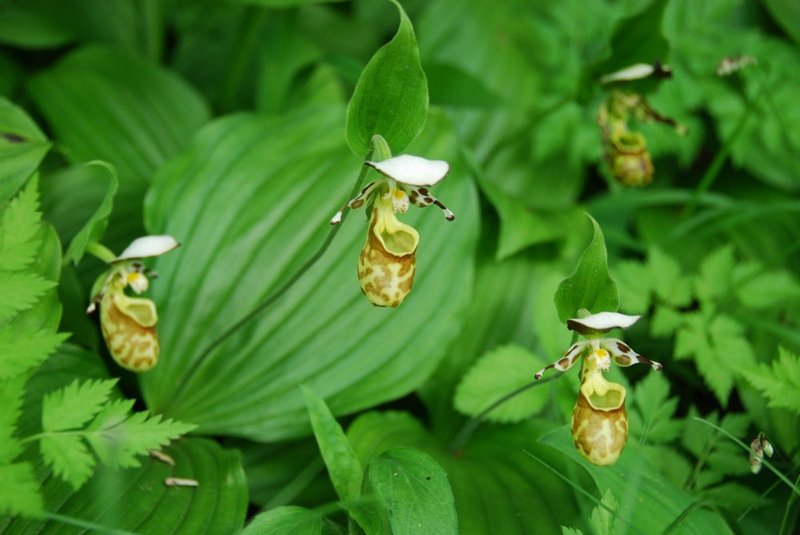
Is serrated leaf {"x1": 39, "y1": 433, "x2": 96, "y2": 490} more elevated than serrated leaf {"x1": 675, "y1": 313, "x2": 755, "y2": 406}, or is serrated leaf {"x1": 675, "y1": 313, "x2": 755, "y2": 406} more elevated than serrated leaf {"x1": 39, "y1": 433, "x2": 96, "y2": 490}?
serrated leaf {"x1": 39, "y1": 433, "x2": 96, "y2": 490}

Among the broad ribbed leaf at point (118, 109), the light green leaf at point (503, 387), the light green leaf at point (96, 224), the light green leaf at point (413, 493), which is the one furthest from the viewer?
the broad ribbed leaf at point (118, 109)

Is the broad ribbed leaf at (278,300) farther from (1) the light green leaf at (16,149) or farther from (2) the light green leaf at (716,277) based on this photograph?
(2) the light green leaf at (716,277)

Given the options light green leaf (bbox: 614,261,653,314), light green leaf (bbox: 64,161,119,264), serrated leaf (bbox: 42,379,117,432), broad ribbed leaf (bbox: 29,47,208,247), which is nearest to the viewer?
serrated leaf (bbox: 42,379,117,432)

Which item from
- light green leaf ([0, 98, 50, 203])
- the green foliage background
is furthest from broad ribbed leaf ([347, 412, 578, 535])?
light green leaf ([0, 98, 50, 203])

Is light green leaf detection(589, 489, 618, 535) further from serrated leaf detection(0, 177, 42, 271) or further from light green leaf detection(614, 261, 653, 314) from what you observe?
serrated leaf detection(0, 177, 42, 271)

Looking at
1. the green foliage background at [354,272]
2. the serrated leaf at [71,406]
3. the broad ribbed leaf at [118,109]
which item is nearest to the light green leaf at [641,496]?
the green foliage background at [354,272]

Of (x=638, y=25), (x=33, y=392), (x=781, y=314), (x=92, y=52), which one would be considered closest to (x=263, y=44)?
(x=92, y=52)

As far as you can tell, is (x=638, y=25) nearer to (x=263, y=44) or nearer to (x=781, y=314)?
(x=781, y=314)
